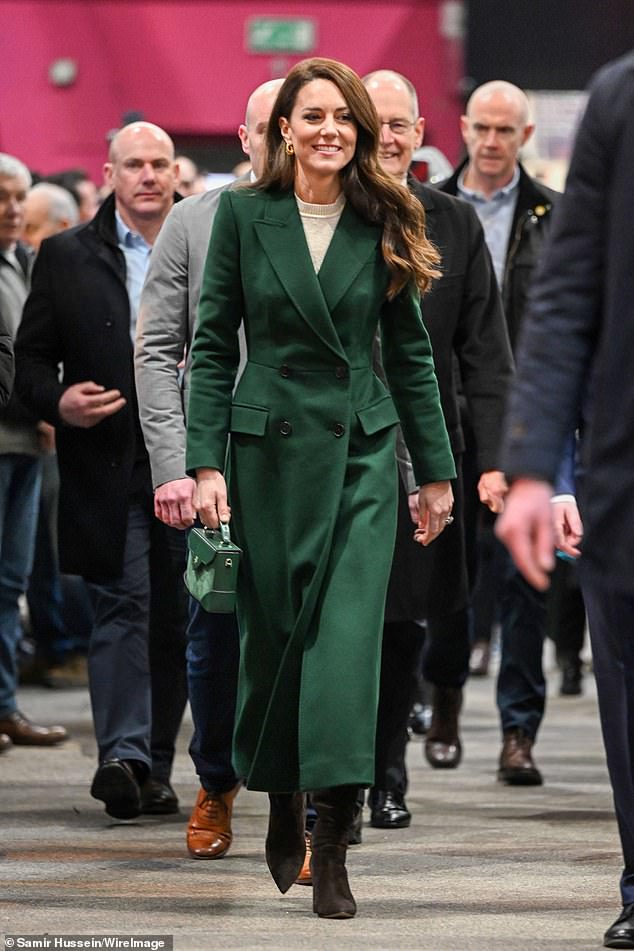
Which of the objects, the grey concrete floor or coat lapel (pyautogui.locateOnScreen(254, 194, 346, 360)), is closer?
the grey concrete floor

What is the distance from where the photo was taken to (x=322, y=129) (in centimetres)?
466

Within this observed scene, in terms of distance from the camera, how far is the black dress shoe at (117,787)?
18.8ft

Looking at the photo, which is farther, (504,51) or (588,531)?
(504,51)

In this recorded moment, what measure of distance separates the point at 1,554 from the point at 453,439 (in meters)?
2.17

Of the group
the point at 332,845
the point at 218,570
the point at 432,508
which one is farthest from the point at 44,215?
the point at 332,845

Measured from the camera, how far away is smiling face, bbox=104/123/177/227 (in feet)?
20.4

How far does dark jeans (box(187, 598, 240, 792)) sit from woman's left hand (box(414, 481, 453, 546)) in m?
0.73

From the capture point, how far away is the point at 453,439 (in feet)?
19.7

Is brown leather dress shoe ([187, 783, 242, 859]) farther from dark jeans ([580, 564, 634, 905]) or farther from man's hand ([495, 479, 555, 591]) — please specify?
man's hand ([495, 479, 555, 591])

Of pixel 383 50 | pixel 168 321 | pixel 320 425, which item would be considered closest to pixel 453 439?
pixel 168 321

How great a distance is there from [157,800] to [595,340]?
2978 millimetres

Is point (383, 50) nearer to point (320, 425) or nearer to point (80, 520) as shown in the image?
point (80, 520)

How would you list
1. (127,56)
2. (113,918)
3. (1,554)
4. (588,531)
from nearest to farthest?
1. (588,531)
2. (113,918)
3. (1,554)
4. (127,56)

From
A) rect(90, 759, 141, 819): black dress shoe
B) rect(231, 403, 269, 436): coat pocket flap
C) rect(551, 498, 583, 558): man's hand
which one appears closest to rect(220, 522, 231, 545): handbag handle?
rect(231, 403, 269, 436): coat pocket flap
